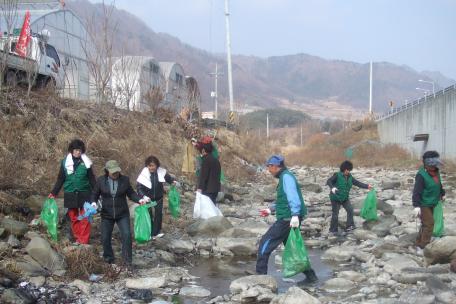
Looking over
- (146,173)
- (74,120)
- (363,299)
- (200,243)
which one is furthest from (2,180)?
(363,299)

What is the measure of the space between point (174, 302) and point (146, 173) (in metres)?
3.21

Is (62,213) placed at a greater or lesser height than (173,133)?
lesser

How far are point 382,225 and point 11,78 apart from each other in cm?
1035

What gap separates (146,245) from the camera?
913cm

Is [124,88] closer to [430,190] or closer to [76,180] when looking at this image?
[76,180]

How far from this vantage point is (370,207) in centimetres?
1094

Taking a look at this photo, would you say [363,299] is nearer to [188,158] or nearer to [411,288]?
[411,288]

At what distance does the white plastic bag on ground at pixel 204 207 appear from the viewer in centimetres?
1031

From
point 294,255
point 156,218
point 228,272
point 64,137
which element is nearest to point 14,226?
point 156,218

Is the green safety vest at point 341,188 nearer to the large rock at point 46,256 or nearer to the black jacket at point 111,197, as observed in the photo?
the black jacket at point 111,197

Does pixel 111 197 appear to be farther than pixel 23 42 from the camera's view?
No

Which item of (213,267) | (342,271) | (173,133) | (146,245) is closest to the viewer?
(342,271)

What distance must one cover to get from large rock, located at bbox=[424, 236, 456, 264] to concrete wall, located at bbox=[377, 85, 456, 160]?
19402 mm

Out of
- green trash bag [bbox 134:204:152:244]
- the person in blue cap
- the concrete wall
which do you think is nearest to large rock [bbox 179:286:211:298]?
the person in blue cap
